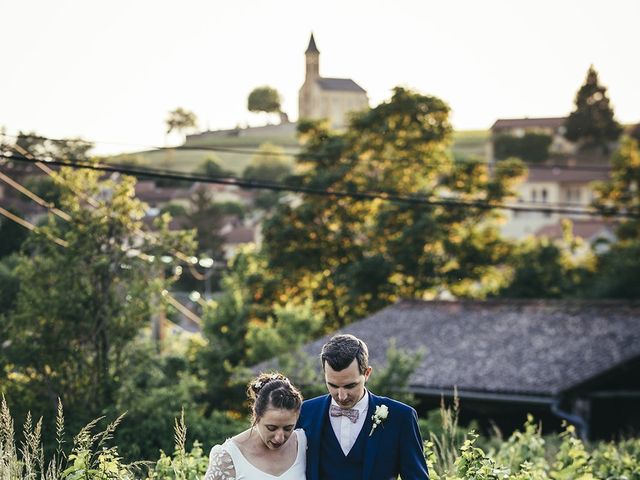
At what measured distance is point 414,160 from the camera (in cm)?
3450

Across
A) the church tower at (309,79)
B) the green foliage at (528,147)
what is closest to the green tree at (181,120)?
the green foliage at (528,147)

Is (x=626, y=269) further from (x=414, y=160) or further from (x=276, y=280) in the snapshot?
(x=276, y=280)

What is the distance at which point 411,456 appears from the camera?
498cm

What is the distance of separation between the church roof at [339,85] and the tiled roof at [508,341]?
143 meters

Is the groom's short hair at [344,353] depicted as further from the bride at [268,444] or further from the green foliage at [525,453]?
the green foliage at [525,453]

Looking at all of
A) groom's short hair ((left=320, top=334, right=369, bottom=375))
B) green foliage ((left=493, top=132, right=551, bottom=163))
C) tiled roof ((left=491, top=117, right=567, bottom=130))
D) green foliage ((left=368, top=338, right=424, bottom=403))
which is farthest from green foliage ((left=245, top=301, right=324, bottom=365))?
tiled roof ((left=491, top=117, right=567, bottom=130))

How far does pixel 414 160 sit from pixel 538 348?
12170 millimetres

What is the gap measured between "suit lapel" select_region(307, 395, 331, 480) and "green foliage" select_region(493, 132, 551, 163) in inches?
3655

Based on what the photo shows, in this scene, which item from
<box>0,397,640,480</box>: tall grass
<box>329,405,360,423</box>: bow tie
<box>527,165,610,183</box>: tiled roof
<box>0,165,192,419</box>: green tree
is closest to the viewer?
<box>329,405,360,423</box>: bow tie

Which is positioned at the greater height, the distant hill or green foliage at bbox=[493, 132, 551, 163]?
the distant hill

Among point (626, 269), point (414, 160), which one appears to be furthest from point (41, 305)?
point (626, 269)

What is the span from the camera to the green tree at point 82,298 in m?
11.7

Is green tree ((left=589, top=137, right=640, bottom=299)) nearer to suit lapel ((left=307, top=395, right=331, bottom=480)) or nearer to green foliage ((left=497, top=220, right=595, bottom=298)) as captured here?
green foliage ((left=497, top=220, right=595, bottom=298))

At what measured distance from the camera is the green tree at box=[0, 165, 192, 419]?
38.5ft
